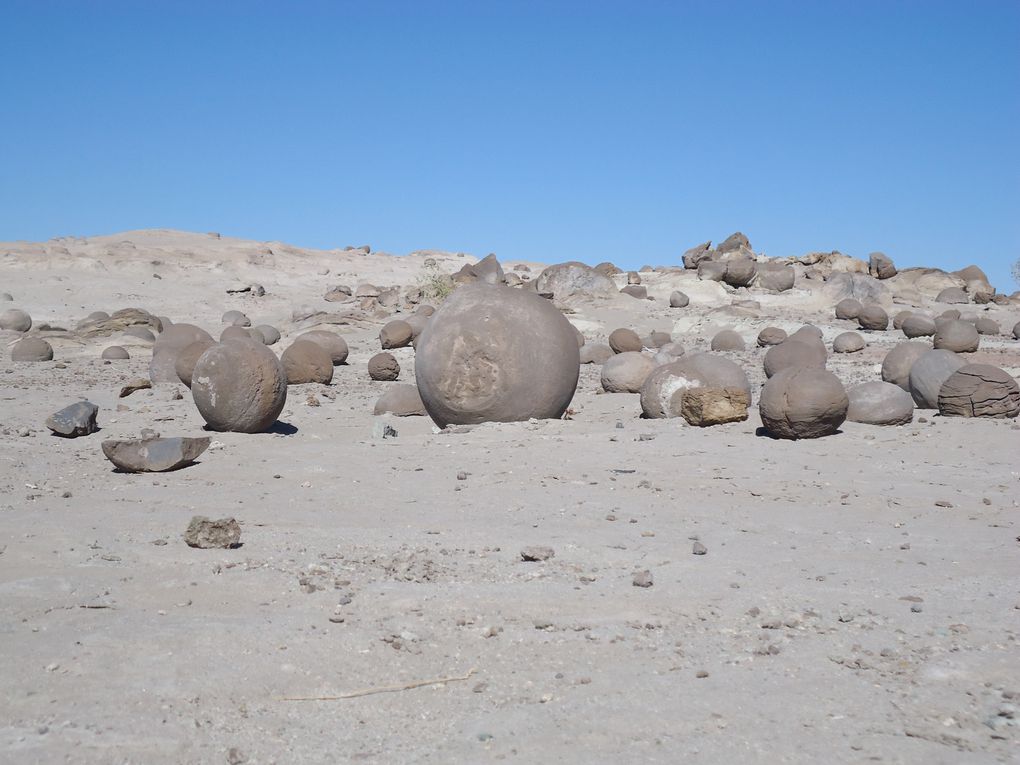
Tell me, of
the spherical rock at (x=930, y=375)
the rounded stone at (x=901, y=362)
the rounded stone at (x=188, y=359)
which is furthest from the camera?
the rounded stone at (x=188, y=359)

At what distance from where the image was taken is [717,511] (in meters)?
7.34

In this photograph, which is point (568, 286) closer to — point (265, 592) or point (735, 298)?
point (735, 298)

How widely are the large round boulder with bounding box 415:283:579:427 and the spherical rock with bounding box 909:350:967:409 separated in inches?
189

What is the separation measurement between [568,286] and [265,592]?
23.7m

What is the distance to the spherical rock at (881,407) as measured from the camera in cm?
1104

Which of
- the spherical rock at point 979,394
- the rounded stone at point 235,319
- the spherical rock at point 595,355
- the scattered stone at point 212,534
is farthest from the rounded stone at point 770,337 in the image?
the scattered stone at point 212,534

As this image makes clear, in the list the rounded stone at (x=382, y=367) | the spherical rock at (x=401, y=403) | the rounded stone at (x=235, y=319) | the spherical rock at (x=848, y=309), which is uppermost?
the spherical rock at (x=848, y=309)

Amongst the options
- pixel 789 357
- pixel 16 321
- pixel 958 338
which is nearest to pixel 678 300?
pixel 958 338

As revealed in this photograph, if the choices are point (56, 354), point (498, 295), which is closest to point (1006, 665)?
point (498, 295)

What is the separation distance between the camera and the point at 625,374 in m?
14.7

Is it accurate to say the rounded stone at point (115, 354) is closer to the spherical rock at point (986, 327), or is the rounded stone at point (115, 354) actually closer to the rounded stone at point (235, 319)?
the rounded stone at point (235, 319)

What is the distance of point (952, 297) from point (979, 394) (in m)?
20.3

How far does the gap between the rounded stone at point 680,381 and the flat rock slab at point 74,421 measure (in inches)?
252

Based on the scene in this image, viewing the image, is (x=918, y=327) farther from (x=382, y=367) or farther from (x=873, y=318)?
(x=382, y=367)
